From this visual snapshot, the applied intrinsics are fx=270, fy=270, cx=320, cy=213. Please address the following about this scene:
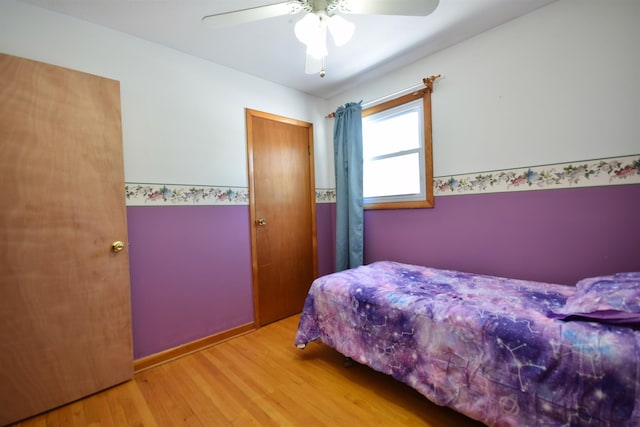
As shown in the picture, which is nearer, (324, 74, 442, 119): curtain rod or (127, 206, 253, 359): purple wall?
(127, 206, 253, 359): purple wall

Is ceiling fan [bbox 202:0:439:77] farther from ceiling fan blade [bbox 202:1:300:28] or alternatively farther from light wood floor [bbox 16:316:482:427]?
light wood floor [bbox 16:316:482:427]

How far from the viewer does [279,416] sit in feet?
4.68

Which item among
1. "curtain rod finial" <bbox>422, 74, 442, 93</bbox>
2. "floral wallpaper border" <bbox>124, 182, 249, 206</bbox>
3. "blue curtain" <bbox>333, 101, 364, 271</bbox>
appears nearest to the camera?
"floral wallpaper border" <bbox>124, 182, 249, 206</bbox>

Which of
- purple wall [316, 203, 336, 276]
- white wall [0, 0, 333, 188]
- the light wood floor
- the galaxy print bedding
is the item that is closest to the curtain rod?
white wall [0, 0, 333, 188]

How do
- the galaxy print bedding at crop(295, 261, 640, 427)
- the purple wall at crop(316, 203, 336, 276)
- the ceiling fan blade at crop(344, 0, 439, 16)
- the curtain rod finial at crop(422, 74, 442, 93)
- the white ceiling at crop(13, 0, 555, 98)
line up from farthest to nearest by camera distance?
the purple wall at crop(316, 203, 336, 276), the curtain rod finial at crop(422, 74, 442, 93), the white ceiling at crop(13, 0, 555, 98), the ceiling fan blade at crop(344, 0, 439, 16), the galaxy print bedding at crop(295, 261, 640, 427)

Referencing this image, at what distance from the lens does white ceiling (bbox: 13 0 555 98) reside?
1658mm

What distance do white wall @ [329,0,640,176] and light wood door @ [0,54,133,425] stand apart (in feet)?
8.02

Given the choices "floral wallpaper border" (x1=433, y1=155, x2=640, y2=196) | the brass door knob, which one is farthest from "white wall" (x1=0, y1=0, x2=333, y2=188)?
"floral wallpaper border" (x1=433, y1=155, x2=640, y2=196)

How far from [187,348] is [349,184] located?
2.01 metres

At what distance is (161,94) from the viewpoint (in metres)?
2.03

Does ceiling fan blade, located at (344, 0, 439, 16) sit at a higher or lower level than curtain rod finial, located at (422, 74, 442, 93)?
lower

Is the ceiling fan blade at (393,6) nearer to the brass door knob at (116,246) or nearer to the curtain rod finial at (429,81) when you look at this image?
the curtain rod finial at (429,81)

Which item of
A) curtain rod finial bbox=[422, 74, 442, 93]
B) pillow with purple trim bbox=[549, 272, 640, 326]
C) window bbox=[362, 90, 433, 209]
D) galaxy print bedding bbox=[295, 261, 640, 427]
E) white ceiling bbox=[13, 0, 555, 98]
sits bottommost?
galaxy print bedding bbox=[295, 261, 640, 427]

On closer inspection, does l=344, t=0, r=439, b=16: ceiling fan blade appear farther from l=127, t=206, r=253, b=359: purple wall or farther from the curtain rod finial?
l=127, t=206, r=253, b=359: purple wall
